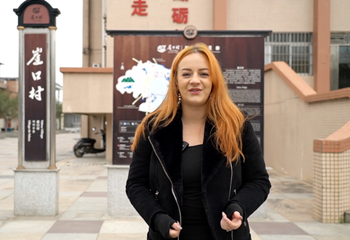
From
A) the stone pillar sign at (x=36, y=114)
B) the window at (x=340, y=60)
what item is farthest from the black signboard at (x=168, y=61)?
the window at (x=340, y=60)

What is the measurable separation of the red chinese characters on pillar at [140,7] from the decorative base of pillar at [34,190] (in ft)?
37.5

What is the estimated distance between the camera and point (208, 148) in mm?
2328

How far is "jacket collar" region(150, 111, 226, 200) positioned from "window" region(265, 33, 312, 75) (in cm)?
1667

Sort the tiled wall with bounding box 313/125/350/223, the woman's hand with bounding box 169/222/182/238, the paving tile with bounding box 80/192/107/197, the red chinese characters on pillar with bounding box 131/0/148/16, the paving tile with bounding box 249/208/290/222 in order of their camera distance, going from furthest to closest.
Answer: the red chinese characters on pillar with bounding box 131/0/148/16 → the paving tile with bounding box 80/192/107/197 → the paving tile with bounding box 249/208/290/222 → the tiled wall with bounding box 313/125/350/223 → the woman's hand with bounding box 169/222/182/238

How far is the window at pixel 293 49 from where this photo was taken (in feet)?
59.8

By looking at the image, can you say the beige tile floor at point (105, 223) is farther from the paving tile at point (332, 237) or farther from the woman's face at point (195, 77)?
the woman's face at point (195, 77)

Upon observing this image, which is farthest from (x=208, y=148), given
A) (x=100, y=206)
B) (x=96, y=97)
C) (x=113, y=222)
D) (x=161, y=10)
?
(x=161, y=10)

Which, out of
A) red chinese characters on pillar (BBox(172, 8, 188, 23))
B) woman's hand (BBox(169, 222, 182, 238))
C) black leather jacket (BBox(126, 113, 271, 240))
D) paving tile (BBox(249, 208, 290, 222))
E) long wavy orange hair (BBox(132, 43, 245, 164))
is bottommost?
paving tile (BBox(249, 208, 290, 222))

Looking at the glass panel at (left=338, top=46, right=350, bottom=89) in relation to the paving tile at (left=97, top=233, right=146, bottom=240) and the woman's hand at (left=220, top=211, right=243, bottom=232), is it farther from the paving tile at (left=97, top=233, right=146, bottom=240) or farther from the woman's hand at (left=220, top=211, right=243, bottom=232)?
the woman's hand at (left=220, top=211, right=243, bottom=232)

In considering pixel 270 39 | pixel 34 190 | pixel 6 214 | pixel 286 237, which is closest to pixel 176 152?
pixel 286 237

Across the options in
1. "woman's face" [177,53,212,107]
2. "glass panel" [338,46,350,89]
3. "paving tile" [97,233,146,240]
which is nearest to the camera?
"woman's face" [177,53,212,107]

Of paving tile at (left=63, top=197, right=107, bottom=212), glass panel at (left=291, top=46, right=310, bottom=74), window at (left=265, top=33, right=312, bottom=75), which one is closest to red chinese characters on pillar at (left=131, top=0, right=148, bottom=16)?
window at (left=265, top=33, right=312, bottom=75)

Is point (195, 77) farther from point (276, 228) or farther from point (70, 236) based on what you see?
point (276, 228)

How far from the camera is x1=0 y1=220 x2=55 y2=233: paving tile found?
635 centimetres
